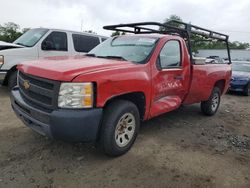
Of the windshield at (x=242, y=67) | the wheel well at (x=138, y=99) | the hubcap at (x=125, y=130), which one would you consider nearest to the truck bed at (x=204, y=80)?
the wheel well at (x=138, y=99)

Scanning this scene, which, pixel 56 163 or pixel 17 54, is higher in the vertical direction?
pixel 17 54

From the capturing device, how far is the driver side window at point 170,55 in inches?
182

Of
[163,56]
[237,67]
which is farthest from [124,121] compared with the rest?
[237,67]

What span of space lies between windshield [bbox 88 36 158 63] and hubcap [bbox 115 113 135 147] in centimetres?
94

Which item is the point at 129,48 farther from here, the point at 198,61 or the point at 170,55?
the point at 198,61

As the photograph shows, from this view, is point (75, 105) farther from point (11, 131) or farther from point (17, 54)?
point (17, 54)

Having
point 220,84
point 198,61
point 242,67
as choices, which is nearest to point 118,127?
point 198,61

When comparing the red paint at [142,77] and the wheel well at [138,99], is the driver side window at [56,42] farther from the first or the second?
the wheel well at [138,99]

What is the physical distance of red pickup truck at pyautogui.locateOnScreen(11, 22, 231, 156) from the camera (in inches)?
128

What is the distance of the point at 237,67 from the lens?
1272cm

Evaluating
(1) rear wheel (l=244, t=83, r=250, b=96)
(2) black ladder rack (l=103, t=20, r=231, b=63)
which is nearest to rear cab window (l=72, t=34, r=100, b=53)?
(2) black ladder rack (l=103, t=20, r=231, b=63)

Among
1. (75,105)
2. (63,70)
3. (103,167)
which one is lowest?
(103,167)

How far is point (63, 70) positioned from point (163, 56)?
196 centimetres

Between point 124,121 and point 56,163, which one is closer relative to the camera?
point 56,163
